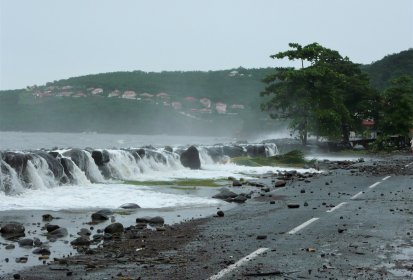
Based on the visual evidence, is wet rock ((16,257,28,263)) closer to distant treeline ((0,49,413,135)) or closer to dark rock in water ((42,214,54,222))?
dark rock in water ((42,214,54,222))

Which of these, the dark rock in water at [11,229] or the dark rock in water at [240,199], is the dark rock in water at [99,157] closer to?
the dark rock in water at [240,199]

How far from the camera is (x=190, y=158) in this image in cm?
4444

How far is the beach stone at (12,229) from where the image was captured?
45.4ft

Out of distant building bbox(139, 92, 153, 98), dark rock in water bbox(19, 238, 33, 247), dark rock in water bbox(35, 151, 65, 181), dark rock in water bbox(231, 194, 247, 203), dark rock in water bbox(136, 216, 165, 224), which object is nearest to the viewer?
dark rock in water bbox(19, 238, 33, 247)

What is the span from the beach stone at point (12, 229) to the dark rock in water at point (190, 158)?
3009cm

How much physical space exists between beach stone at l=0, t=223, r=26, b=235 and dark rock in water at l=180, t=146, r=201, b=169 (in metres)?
30.1

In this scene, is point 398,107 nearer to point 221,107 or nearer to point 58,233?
point 58,233

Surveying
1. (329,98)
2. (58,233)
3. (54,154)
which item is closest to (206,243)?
(58,233)

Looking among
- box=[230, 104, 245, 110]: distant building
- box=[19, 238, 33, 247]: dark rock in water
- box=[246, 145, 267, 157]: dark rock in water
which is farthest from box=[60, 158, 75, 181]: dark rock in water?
box=[230, 104, 245, 110]: distant building

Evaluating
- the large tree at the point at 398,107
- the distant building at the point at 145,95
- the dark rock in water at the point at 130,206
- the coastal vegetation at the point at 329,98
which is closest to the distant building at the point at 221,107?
the distant building at the point at 145,95

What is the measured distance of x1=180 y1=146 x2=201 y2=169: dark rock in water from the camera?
4419cm

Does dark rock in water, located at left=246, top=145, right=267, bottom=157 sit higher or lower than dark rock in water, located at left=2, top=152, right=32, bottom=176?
lower

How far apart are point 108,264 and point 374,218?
8.69 metres

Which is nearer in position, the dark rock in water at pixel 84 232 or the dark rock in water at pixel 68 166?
the dark rock in water at pixel 84 232
